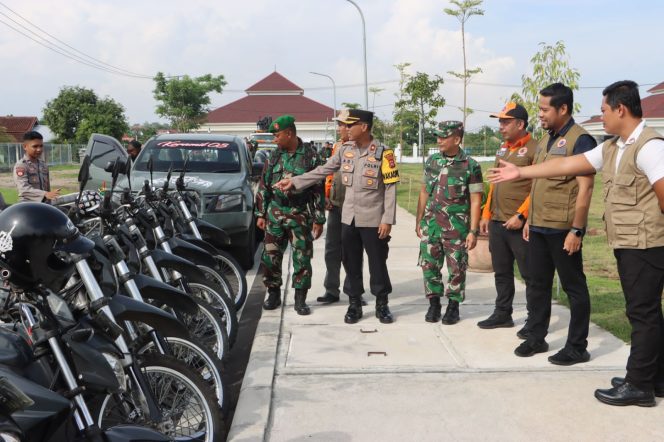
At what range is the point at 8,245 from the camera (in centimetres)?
250

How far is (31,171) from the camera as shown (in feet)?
23.3

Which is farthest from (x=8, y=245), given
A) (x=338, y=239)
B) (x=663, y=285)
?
(x=338, y=239)

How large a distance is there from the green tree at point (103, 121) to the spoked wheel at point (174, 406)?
4275cm

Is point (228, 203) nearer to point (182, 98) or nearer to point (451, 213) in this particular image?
point (451, 213)

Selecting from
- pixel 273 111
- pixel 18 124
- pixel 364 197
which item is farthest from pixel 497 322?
pixel 18 124

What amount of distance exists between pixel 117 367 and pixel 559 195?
3.21 meters

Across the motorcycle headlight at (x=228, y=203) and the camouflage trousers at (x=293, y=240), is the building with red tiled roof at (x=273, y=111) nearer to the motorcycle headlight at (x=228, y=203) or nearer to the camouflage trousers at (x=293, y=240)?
the motorcycle headlight at (x=228, y=203)

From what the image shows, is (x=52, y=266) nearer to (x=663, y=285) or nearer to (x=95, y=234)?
(x=95, y=234)

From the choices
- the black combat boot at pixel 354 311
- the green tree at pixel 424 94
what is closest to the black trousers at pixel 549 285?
the black combat boot at pixel 354 311

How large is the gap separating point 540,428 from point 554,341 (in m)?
1.77

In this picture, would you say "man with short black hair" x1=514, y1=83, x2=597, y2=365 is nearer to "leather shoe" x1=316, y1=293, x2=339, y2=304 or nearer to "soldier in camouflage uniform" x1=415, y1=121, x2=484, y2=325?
"soldier in camouflage uniform" x1=415, y1=121, x2=484, y2=325

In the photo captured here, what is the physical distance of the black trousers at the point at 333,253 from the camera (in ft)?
22.2

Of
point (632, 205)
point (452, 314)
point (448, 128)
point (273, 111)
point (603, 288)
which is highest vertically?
point (273, 111)

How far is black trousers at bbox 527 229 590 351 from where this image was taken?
15.3 ft
